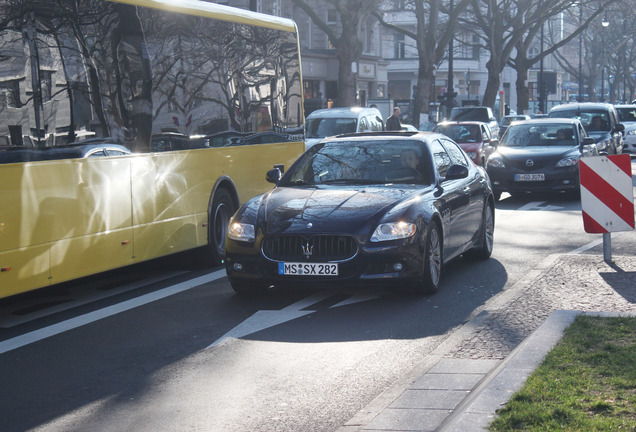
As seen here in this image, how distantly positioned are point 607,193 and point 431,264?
8.13 feet

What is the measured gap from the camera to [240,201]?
12609 mm

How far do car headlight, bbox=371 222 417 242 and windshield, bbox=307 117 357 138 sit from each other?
1566cm

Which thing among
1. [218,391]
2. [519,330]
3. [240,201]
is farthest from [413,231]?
[240,201]

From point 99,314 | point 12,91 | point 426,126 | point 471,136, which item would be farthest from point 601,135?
point 12,91

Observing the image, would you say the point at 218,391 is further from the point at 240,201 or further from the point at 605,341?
the point at 240,201

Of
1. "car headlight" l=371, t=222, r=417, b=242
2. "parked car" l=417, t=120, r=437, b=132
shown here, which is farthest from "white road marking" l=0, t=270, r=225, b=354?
"parked car" l=417, t=120, r=437, b=132

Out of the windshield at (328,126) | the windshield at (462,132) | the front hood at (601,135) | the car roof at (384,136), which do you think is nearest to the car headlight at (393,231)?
the car roof at (384,136)

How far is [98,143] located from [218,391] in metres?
3.98

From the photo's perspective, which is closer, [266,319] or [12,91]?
[12,91]

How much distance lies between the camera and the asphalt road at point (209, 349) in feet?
18.6

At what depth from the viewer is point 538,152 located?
64.9ft

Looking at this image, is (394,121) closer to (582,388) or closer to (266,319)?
(266,319)

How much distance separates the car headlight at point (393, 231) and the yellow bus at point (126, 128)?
2558 millimetres

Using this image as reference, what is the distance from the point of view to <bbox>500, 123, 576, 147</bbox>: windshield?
67.5 feet
